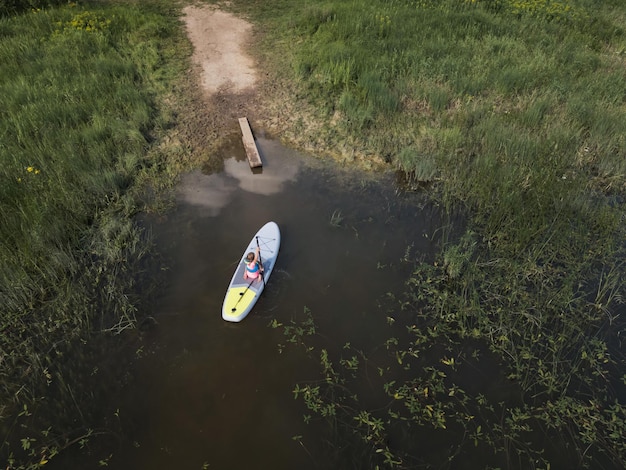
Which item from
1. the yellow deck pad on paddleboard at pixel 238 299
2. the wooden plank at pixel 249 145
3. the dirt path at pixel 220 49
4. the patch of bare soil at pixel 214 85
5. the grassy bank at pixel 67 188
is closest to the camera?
the grassy bank at pixel 67 188

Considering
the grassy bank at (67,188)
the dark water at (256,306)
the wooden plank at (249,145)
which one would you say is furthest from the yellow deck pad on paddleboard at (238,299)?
the wooden plank at (249,145)

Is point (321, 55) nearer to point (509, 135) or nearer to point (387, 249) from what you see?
point (509, 135)

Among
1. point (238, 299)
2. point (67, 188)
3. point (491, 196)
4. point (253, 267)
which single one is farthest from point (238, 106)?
point (491, 196)

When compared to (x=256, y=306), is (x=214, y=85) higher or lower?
higher

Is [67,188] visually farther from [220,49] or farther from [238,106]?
[220,49]

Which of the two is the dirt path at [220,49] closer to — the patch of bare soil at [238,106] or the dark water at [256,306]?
the patch of bare soil at [238,106]

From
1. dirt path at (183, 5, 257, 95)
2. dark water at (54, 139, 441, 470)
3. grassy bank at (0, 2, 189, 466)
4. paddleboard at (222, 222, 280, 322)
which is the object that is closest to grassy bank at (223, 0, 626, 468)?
dark water at (54, 139, 441, 470)

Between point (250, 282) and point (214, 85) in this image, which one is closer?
point (250, 282)
